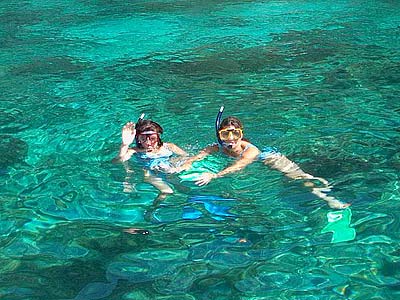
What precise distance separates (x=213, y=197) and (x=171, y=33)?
7.94 meters

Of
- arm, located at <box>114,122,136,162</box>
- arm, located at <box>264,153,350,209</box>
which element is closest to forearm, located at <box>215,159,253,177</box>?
arm, located at <box>264,153,350,209</box>

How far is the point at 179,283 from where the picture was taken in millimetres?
3832

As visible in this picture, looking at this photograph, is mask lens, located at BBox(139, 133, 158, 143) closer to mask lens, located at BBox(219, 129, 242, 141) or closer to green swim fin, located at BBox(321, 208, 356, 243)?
mask lens, located at BBox(219, 129, 242, 141)

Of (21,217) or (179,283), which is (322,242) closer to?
(179,283)

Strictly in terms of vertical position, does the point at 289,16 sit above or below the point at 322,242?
above

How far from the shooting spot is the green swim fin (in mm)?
4238

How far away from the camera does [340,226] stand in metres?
4.38

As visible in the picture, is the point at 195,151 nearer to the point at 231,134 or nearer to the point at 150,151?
the point at 150,151

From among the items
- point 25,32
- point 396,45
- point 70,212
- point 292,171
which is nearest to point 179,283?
point 70,212

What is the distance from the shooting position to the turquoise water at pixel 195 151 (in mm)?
3918

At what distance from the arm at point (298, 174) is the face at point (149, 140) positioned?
1088 millimetres

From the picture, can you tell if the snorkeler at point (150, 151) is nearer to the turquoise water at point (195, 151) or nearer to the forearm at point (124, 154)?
the forearm at point (124, 154)

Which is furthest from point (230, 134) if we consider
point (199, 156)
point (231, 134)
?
point (199, 156)

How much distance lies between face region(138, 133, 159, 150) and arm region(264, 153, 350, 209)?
1088 millimetres
